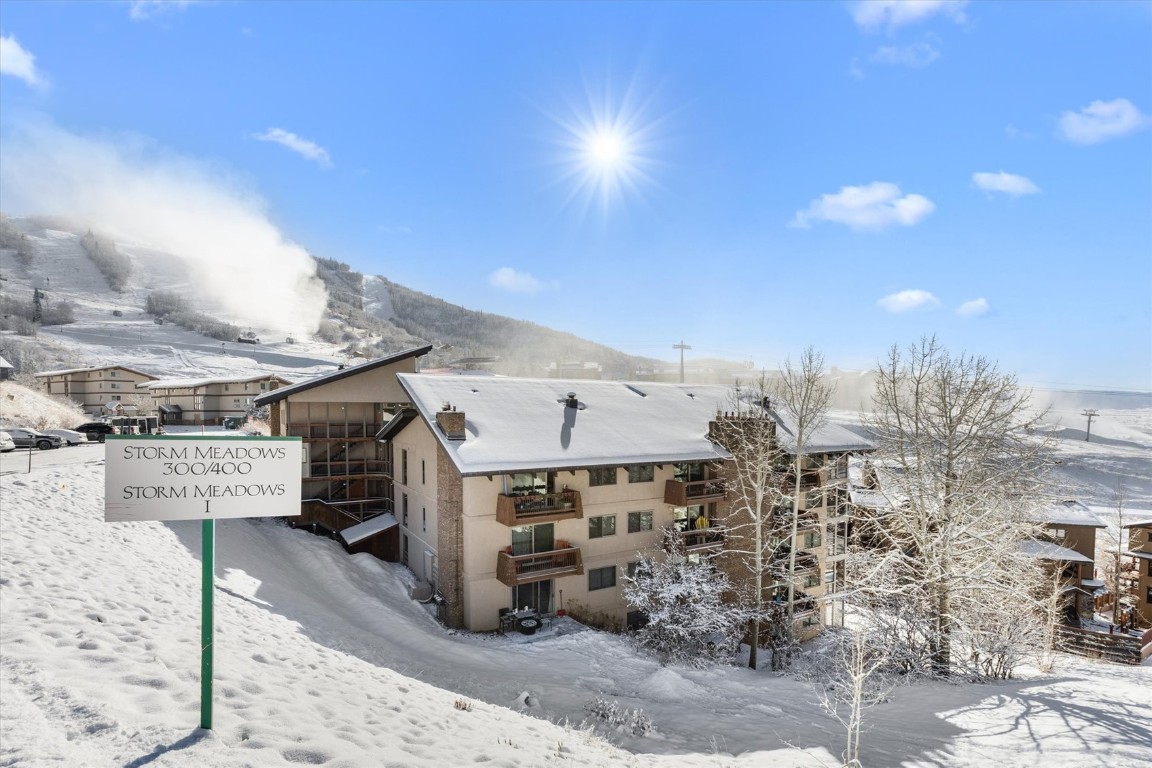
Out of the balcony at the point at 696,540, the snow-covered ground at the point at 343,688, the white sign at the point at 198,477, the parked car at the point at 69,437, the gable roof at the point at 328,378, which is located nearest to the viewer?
the white sign at the point at 198,477

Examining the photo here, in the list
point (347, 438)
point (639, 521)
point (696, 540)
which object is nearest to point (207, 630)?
point (639, 521)

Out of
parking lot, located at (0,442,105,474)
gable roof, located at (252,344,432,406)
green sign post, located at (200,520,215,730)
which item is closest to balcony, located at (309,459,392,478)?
gable roof, located at (252,344,432,406)

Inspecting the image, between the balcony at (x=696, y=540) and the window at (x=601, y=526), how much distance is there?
2.68m

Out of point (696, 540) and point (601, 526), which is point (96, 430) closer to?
point (601, 526)

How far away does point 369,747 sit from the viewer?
282 inches

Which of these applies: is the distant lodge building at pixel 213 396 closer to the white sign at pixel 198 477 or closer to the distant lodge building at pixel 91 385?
the distant lodge building at pixel 91 385

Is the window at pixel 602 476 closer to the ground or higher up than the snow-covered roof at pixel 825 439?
closer to the ground

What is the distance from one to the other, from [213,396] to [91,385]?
2110cm

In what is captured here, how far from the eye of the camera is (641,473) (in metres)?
23.7

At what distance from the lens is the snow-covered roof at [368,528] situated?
24.7 meters

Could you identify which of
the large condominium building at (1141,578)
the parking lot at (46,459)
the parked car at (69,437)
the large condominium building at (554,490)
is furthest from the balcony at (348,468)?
the large condominium building at (1141,578)

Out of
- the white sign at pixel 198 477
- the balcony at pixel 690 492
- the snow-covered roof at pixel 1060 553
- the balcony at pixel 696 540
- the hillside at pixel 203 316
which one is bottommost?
the snow-covered roof at pixel 1060 553

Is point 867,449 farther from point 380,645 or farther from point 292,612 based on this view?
point 292,612

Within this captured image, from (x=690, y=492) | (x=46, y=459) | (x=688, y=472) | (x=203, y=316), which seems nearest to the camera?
(x=690, y=492)
